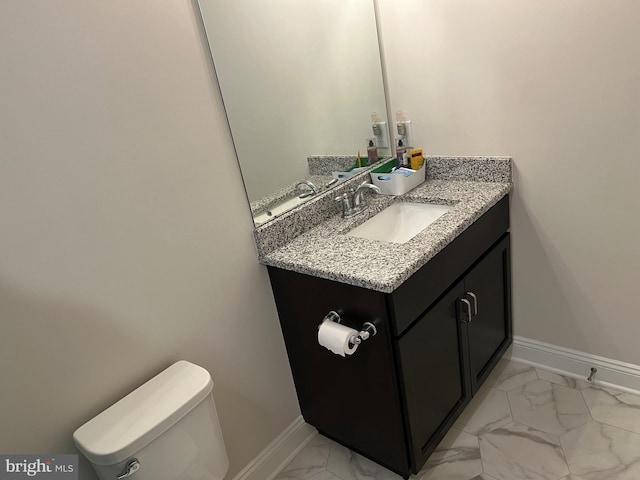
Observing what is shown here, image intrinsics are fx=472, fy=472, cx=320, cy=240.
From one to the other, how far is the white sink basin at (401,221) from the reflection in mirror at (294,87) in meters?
0.25

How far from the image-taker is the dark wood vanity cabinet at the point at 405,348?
1444mm

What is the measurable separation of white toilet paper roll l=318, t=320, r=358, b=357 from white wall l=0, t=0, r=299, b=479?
1.13 ft

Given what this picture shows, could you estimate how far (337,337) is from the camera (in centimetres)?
139

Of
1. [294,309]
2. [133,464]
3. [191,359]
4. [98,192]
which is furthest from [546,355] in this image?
[98,192]

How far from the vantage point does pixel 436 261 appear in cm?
150

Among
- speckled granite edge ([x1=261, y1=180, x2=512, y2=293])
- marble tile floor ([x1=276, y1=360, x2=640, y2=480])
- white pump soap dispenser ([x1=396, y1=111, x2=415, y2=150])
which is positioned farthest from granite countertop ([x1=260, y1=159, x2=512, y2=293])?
marble tile floor ([x1=276, y1=360, x2=640, y2=480])

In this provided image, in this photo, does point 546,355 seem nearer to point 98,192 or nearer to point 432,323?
point 432,323

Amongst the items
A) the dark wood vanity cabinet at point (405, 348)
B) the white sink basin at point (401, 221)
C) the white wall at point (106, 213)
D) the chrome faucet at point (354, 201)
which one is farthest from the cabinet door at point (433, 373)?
the white wall at point (106, 213)

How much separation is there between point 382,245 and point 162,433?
84 cm

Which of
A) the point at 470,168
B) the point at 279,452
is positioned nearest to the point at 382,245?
the point at 470,168

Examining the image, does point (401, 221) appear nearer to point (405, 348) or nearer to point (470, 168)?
point (470, 168)

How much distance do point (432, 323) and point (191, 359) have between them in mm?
782

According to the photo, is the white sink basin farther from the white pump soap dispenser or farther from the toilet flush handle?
the toilet flush handle

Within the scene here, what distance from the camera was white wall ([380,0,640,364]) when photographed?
5.10 feet
